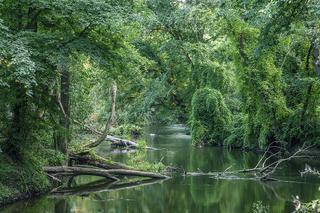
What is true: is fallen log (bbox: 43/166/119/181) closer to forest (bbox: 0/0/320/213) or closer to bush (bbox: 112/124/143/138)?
forest (bbox: 0/0/320/213)

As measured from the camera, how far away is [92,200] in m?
15.4

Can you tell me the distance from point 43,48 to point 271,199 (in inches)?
303

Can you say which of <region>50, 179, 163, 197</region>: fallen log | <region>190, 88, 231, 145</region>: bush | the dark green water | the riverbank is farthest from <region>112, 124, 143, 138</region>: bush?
the riverbank

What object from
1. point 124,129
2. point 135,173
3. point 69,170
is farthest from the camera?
point 124,129

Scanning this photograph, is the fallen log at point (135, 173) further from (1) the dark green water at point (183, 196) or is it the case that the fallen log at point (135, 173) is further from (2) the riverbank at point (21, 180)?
(2) the riverbank at point (21, 180)

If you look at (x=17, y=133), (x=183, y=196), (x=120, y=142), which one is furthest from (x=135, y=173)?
(x=120, y=142)

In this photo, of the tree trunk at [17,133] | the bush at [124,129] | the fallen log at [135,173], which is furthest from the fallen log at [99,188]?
the bush at [124,129]

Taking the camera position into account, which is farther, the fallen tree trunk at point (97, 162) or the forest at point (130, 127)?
the fallen tree trunk at point (97, 162)

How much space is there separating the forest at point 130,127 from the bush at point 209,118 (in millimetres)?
103

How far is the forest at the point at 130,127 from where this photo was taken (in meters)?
14.0

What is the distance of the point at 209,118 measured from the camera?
1318 inches

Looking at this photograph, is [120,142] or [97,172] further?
[120,142]

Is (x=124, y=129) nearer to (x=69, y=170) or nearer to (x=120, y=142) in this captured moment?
(x=120, y=142)

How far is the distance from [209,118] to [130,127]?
16.5 ft
